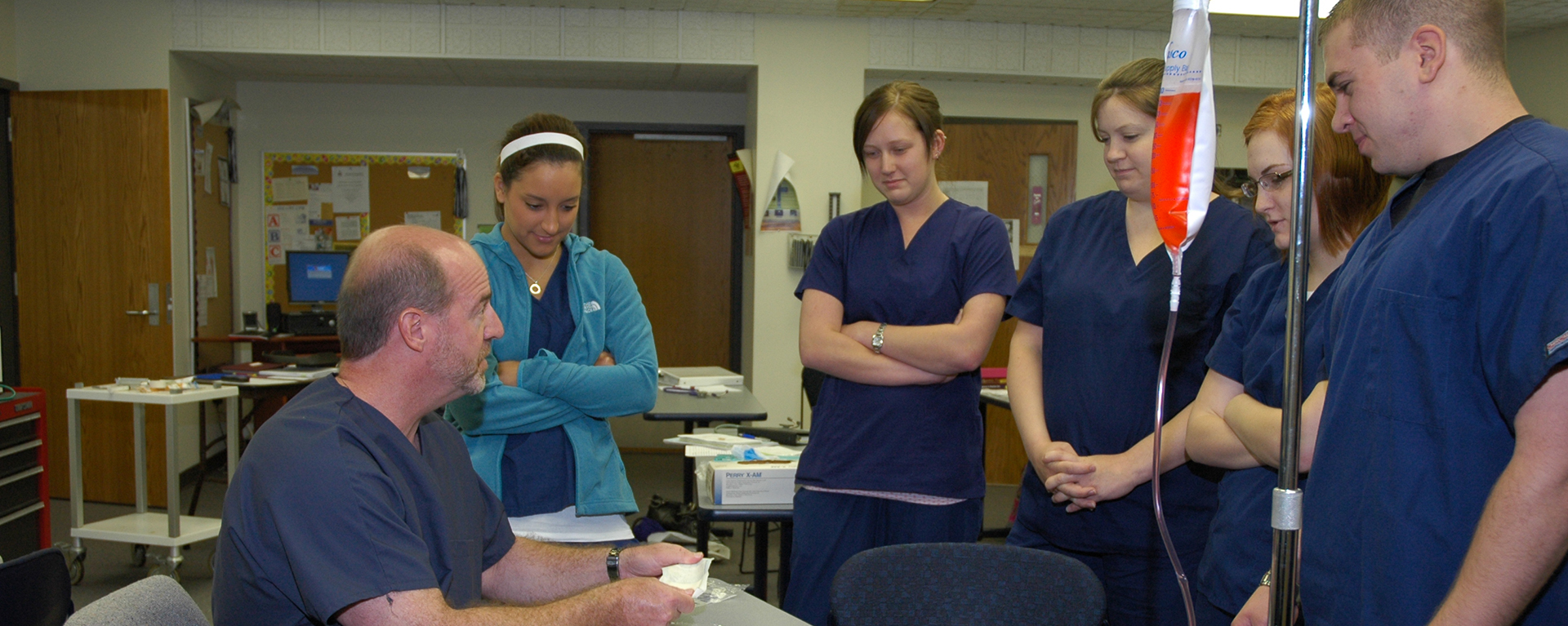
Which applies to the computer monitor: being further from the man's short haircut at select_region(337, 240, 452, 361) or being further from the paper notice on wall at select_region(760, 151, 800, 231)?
the man's short haircut at select_region(337, 240, 452, 361)

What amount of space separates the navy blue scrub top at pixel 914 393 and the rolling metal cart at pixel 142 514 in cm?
291

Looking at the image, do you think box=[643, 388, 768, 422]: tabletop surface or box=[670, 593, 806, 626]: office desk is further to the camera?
box=[643, 388, 768, 422]: tabletop surface

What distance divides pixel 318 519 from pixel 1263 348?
4.15ft

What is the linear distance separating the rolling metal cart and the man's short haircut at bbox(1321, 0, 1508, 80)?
3.97 m

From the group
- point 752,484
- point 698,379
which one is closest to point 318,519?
point 752,484

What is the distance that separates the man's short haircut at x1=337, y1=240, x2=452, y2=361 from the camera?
A: 1.25 metres

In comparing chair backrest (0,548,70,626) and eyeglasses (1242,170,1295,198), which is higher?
eyeglasses (1242,170,1295,198)

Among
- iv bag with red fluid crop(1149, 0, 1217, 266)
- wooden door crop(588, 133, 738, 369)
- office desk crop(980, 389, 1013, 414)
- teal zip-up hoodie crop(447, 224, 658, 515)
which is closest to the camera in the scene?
iv bag with red fluid crop(1149, 0, 1217, 266)

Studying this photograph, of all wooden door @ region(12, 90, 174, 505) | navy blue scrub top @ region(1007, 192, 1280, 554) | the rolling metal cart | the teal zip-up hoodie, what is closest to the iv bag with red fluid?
navy blue scrub top @ region(1007, 192, 1280, 554)

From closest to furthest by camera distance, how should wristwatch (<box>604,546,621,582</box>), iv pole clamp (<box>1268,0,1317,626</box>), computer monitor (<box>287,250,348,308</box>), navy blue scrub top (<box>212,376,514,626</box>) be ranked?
iv pole clamp (<box>1268,0,1317,626</box>), navy blue scrub top (<box>212,376,514,626</box>), wristwatch (<box>604,546,621,582</box>), computer monitor (<box>287,250,348,308</box>)

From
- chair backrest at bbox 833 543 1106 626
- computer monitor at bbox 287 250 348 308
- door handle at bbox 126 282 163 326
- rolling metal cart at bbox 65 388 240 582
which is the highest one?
computer monitor at bbox 287 250 348 308

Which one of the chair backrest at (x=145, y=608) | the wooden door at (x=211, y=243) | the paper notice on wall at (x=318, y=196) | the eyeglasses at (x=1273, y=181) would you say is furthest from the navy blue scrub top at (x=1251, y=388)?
the paper notice on wall at (x=318, y=196)

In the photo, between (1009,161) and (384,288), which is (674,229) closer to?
(1009,161)

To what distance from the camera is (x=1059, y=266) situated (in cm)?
177
